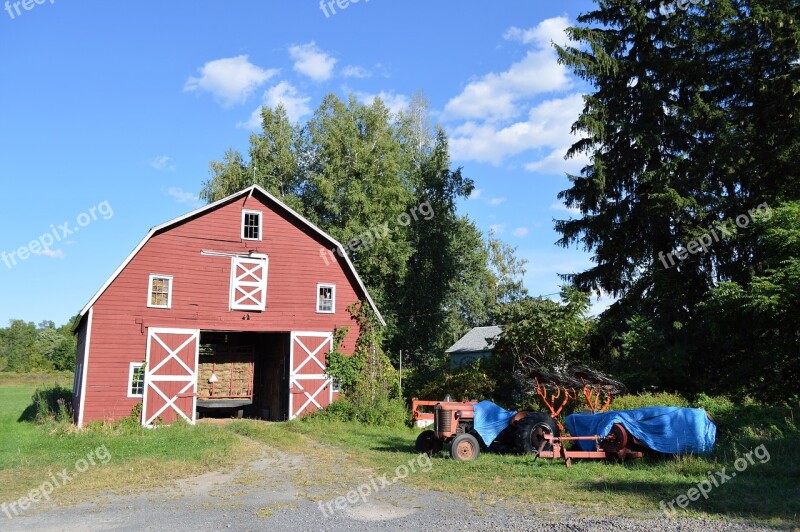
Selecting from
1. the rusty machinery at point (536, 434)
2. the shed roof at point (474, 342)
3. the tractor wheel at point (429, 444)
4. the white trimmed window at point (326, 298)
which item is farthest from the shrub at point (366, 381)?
the shed roof at point (474, 342)

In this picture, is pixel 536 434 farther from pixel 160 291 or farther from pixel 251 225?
pixel 160 291

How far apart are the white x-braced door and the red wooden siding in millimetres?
208

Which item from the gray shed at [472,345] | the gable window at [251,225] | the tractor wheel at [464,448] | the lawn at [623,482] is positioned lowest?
the lawn at [623,482]

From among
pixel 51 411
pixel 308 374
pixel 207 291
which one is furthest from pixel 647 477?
pixel 51 411

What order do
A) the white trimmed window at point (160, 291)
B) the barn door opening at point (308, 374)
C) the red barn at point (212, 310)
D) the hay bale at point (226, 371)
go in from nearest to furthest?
the red barn at point (212, 310) → the white trimmed window at point (160, 291) → the barn door opening at point (308, 374) → the hay bale at point (226, 371)

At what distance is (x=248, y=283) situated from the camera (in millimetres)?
21453

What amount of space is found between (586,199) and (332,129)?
1791cm

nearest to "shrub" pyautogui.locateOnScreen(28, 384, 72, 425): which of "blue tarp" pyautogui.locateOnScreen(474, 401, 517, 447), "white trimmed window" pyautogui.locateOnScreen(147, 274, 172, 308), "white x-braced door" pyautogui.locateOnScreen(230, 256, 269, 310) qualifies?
"white trimmed window" pyautogui.locateOnScreen(147, 274, 172, 308)

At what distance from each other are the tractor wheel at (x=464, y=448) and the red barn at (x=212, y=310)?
9789 millimetres

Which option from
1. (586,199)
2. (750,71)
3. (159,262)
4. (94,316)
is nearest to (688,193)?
(586,199)

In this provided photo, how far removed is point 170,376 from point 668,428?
15.0 metres

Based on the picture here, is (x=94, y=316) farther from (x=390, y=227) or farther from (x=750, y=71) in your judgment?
(x=750, y=71)

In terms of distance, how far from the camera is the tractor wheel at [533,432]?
13633mm

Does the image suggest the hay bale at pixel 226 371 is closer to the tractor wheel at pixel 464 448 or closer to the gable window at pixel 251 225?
the gable window at pixel 251 225
